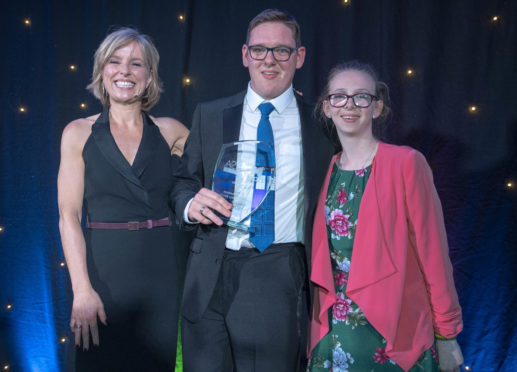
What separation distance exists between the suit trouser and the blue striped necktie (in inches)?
2.4

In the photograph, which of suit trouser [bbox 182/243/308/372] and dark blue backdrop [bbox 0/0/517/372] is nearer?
suit trouser [bbox 182/243/308/372]

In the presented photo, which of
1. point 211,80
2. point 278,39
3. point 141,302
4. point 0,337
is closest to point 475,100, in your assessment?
point 278,39

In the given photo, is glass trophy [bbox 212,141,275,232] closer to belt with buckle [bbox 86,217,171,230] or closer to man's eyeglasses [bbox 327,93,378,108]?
man's eyeglasses [bbox 327,93,378,108]

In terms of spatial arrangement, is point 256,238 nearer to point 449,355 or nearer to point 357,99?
point 357,99

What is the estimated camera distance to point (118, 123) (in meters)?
1.79

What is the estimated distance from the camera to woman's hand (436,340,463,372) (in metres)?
1.35

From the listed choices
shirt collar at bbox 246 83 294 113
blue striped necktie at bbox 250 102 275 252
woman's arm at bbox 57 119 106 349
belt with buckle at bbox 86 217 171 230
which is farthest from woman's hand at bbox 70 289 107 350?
shirt collar at bbox 246 83 294 113

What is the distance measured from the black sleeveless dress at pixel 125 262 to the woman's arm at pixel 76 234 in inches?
1.2

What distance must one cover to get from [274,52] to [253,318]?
0.99 m

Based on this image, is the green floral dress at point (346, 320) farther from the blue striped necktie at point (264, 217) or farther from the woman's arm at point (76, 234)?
the woman's arm at point (76, 234)

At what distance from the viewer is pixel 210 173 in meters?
1.53

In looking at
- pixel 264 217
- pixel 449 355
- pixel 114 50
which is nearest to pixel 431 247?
pixel 449 355

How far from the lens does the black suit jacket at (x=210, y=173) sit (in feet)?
4.74

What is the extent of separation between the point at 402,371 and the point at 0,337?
89.0 inches
